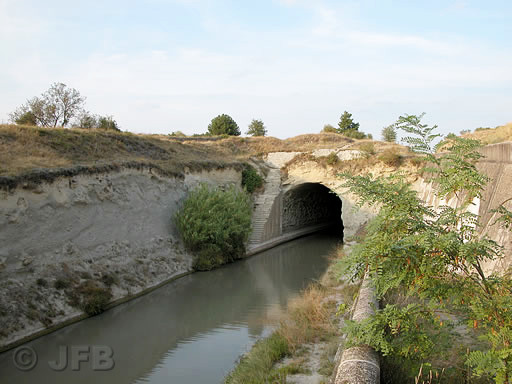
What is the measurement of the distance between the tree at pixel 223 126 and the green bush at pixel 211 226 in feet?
69.7

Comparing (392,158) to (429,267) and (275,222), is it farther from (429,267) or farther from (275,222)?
(429,267)

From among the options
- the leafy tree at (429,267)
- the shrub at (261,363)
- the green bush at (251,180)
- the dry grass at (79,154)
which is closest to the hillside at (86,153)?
the dry grass at (79,154)

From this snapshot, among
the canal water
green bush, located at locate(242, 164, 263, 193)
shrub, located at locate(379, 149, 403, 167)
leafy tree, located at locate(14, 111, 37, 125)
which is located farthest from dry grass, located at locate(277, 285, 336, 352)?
leafy tree, located at locate(14, 111, 37, 125)

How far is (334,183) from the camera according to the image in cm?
2061

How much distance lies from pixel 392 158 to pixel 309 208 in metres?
7.52

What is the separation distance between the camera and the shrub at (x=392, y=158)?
62.3 feet

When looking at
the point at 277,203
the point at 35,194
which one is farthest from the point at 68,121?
the point at 35,194

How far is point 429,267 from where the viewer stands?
348 centimetres

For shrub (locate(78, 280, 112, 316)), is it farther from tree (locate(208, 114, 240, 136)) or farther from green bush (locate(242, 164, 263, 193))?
tree (locate(208, 114, 240, 136))

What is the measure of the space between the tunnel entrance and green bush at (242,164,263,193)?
1.67 meters

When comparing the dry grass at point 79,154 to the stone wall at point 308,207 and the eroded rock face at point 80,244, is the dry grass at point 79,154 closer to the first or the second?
the eroded rock face at point 80,244

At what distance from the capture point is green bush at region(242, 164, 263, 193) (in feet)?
69.9

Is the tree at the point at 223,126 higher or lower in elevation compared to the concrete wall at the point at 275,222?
higher

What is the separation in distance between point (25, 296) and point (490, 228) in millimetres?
9412
